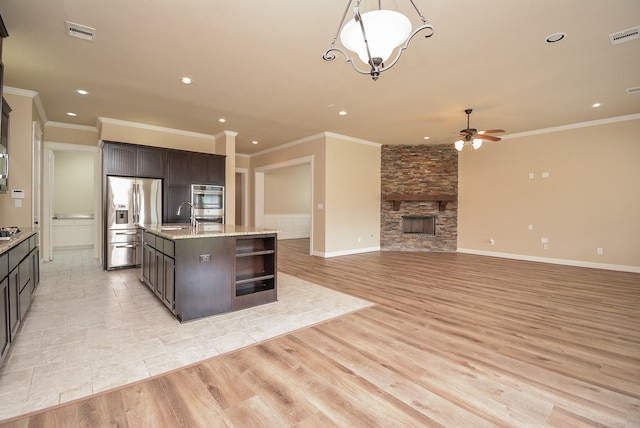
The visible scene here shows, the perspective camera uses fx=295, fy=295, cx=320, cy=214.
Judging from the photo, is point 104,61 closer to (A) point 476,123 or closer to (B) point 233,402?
(B) point 233,402

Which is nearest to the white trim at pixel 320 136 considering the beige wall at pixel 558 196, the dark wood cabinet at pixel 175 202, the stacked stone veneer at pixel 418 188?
the stacked stone veneer at pixel 418 188

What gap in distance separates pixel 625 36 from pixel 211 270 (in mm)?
4742

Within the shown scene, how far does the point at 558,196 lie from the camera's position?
20.4 ft

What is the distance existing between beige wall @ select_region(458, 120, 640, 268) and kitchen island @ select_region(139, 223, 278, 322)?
5.99 m

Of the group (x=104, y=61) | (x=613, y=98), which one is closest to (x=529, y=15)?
(x=613, y=98)

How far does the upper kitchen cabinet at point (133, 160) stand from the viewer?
5246mm

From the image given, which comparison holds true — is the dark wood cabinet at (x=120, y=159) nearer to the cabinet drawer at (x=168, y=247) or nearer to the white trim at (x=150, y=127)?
the white trim at (x=150, y=127)

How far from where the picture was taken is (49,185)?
598 centimetres

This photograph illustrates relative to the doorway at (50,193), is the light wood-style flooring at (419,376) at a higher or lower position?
lower

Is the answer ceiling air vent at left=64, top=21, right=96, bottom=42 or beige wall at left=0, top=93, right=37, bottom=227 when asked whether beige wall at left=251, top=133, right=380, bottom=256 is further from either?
beige wall at left=0, top=93, right=37, bottom=227

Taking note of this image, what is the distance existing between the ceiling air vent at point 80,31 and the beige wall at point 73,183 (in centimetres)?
625

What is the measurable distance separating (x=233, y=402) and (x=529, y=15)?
149 inches

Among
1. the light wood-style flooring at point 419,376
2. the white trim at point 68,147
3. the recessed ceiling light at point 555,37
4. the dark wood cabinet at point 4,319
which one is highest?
the recessed ceiling light at point 555,37

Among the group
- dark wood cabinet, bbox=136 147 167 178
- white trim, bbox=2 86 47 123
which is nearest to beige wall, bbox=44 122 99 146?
white trim, bbox=2 86 47 123
